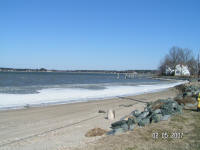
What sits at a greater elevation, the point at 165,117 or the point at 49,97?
the point at 165,117

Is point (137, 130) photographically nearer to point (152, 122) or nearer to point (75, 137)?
point (152, 122)

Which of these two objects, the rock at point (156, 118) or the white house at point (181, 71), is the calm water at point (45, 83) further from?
the white house at point (181, 71)

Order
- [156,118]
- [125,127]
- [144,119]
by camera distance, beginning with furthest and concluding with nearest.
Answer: [156,118]
[144,119]
[125,127]

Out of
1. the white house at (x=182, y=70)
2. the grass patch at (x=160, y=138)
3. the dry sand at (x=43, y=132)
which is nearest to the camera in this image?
the grass patch at (x=160, y=138)

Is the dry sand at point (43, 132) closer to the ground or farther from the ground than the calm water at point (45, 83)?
farther from the ground

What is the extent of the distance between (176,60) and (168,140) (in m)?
91.5

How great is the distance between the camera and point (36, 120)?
30.7 feet

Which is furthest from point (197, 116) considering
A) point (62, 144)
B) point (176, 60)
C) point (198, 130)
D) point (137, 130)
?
point (176, 60)

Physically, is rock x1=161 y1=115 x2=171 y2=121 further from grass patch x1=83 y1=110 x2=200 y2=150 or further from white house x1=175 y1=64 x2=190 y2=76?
white house x1=175 y1=64 x2=190 y2=76

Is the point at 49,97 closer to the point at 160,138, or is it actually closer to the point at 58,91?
the point at 58,91

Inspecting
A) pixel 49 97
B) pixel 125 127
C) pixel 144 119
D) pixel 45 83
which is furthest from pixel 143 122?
pixel 45 83

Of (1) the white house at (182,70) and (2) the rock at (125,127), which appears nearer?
(2) the rock at (125,127)

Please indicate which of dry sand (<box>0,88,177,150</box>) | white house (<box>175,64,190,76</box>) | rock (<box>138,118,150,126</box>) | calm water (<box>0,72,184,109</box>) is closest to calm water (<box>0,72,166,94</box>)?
calm water (<box>0,72,184,109</box>)
